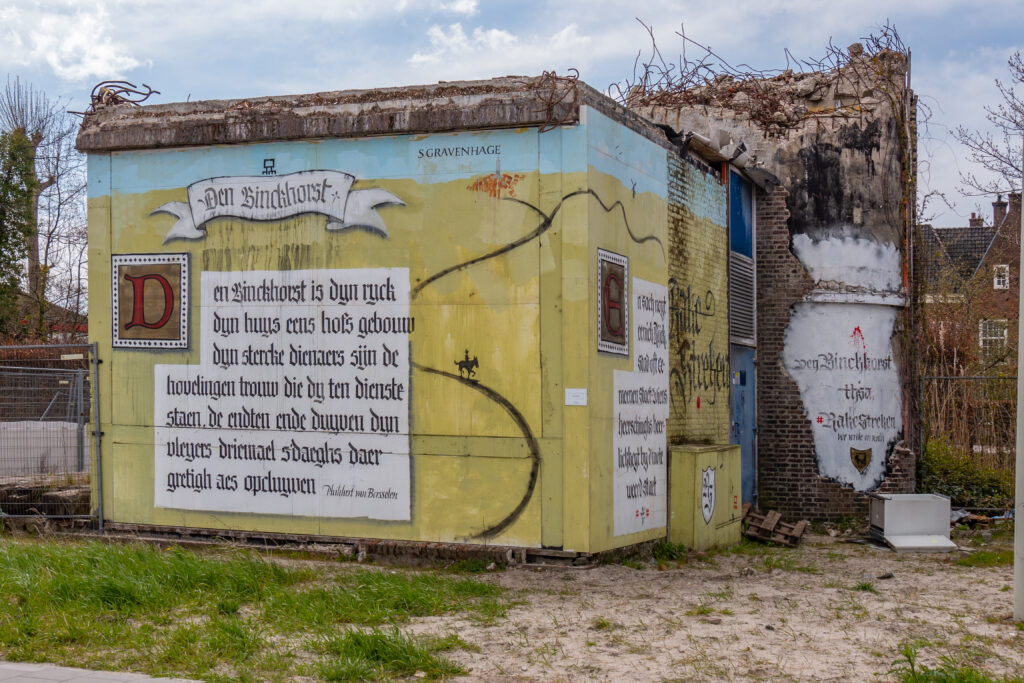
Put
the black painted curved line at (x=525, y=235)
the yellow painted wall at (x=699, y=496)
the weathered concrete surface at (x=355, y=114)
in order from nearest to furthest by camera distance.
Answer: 1. the black painted curved line at (x=525, y=235)
2. the weathered concrete surface at (x=355, y=114)
3. the yellow painted wall at (x=699, y=496)

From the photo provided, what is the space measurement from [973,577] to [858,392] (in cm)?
502

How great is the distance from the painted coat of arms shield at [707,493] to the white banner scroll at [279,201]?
4.86 meters

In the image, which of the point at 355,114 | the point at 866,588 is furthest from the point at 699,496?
the point at 355,114

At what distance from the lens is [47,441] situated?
14.0 meters

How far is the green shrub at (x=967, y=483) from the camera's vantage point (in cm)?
1681

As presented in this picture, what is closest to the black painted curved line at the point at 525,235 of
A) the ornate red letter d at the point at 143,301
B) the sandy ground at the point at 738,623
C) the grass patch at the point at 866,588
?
the ornate red letter d at the point at 143,301

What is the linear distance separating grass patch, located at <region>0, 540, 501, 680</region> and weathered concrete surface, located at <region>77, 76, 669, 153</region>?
4.75 metres

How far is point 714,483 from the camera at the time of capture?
1312cm

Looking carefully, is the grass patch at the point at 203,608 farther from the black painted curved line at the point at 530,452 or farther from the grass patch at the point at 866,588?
the grass patch at the point at 866,588

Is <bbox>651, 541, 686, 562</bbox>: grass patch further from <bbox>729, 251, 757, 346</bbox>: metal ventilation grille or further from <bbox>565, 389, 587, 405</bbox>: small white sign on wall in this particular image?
<bbox>729, 251, 757, 346</bbox>: metal ventilation grille

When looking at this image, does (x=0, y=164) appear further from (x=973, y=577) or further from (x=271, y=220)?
(x=973, y=577)

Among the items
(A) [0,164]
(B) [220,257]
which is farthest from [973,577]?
(A) [0,164]

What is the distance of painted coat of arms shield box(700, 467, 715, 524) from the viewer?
41.7 feet

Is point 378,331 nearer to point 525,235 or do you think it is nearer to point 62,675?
point 525,235
